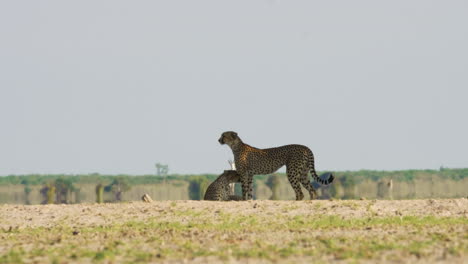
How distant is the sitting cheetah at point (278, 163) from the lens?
2275 cm

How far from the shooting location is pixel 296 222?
18875 mm

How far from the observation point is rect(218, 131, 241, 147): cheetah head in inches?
920

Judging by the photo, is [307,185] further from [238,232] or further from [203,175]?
[203,175]

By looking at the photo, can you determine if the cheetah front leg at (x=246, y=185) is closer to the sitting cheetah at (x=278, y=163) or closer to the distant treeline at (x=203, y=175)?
the sitting cheetah at (x=278, y=163)

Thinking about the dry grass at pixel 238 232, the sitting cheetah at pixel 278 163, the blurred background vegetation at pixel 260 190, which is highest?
the blurred background vegetation at pixel 260 190

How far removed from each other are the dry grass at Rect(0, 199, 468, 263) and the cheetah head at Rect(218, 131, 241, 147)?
7.04ft

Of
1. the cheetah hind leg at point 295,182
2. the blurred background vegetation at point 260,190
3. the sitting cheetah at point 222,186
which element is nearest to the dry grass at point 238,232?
the cheetah hind leg at point 295,182

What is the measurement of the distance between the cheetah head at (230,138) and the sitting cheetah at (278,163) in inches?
12.0

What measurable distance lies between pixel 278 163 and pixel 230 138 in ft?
4.32

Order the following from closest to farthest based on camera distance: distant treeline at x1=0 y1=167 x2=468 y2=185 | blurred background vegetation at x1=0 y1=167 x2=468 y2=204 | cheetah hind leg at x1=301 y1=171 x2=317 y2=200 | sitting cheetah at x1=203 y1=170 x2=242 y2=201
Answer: cheetah hind leg at x1=301 y1=171 x2=317 y2=200 < sitting cheetah at x1=203 y1=170 x2=242 y2=201 < blurred background vegetation at x1=0 y1=167 x2=468 y2=204 < distant treeline at x1=0 y1=167 x2=468 y2=185

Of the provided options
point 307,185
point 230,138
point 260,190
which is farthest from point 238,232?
point 260,190

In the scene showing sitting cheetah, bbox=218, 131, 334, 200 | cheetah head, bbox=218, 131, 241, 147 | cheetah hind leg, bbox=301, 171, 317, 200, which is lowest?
cheetah hind leg, bbox=301, 171, 317, 200

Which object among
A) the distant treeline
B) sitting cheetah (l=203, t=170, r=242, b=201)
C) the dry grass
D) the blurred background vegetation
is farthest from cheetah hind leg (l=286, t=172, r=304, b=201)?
the distant treeline

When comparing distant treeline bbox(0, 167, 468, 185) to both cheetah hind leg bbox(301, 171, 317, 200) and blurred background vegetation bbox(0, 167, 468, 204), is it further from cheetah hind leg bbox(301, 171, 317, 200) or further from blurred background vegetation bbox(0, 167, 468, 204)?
cheetah hind leg bbox(301, 171, 317, 200)
